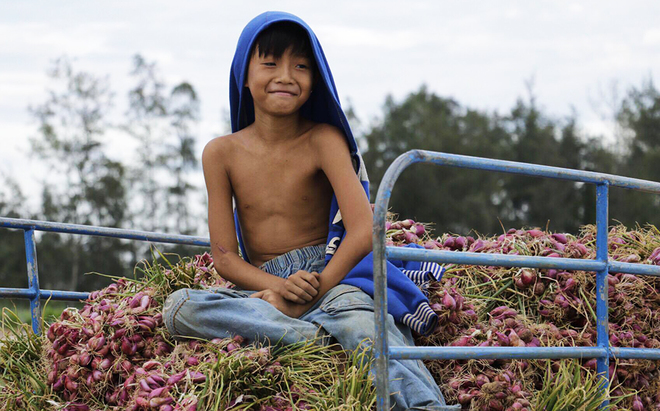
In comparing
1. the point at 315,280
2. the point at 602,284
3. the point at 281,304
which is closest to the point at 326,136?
the point at 315,280

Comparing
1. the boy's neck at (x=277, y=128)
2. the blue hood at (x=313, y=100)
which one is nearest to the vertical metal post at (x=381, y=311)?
the blue hood at (x=313, y=100)

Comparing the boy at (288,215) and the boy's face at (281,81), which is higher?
the boy's face at (281,81)

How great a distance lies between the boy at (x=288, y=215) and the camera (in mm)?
2879

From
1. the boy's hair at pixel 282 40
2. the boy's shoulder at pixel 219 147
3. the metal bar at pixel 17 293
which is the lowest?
the metal bar at pixel 17 293

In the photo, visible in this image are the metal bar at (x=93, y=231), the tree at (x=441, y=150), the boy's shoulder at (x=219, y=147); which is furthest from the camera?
the tree at (x=441, y=150)

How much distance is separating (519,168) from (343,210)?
75cm

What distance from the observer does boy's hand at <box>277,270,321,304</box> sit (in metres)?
3.03

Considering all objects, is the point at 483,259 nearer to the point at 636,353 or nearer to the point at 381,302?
the point at 381,302

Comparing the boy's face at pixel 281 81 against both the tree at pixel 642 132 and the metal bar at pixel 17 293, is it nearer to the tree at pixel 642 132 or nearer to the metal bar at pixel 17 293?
the metal bar at pixel 17 293

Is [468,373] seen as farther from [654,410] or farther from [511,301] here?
[654,410]

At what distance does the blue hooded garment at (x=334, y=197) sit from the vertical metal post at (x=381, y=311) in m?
0.51

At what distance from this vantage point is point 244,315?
2.85 m

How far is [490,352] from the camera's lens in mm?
2764

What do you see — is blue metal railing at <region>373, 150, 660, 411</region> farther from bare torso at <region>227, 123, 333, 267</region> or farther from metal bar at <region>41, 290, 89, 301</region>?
metal bar at <region>41, 290, 89, 301</region>
